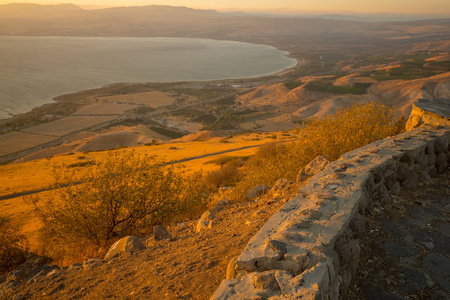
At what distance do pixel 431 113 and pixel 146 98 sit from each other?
4155 inches

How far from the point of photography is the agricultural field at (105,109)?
91.2 m

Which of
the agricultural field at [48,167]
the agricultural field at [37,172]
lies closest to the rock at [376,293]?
the agricultural field at [37,172]

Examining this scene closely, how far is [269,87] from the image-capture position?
382 ft

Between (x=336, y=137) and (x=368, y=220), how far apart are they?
279 inches

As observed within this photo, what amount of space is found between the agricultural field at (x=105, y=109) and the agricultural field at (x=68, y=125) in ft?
14.6

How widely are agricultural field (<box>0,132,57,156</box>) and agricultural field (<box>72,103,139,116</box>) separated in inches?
833

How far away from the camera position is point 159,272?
19.7 feet

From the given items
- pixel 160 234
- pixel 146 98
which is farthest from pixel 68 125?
pixel 160 234

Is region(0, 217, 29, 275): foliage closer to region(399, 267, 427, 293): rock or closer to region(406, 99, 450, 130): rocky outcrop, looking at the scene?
region(399, 267, 427, 293): rock

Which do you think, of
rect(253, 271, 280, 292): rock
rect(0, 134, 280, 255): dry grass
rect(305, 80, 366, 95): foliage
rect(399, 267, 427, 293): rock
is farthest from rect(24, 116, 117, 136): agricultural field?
rect(399, 267, 427, 293): rock

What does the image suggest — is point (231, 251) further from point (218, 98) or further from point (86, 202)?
point (218, 98)

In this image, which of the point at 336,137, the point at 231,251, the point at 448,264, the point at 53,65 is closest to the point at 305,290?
the point at 231,251

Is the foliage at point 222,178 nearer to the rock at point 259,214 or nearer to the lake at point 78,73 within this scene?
the rock at point 259,214

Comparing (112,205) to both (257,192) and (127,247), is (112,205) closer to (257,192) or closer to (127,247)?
(127,247)
